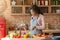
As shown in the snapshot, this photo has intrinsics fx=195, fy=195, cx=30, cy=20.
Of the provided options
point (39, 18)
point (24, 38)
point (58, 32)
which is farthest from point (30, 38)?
point (58, 32)

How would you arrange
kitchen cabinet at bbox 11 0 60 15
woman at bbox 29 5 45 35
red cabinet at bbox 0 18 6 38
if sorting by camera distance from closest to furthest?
woman at bbox 29 5 45 35 < red cabinet at bbox 0 18 6 38 < kitchen cabinet at bbox 11 0 60 15

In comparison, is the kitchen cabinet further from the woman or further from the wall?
the woman

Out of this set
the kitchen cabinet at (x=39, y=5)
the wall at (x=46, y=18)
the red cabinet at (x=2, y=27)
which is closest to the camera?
the red cabinet at (x=2, y=27)

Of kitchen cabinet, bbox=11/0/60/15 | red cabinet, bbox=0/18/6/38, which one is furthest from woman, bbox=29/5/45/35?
red cabinet, bbox=0/18/6/38

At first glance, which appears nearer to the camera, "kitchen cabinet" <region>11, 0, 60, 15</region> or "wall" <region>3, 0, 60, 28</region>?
"kitchen cabinet" <region>11, 0, 60, 15</region>

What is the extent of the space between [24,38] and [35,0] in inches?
103

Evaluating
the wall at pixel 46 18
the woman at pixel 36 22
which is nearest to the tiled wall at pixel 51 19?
the wall at pixel 46 18

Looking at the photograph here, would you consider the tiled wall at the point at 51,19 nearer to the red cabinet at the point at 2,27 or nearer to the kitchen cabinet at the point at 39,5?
the kitchen cabinet at the point at 39,5

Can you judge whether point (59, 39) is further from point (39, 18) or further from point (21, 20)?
point (21, 20)

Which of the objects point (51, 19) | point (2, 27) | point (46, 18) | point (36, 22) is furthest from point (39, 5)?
point (36, 22)

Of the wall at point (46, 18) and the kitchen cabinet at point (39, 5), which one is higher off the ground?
the kitchen cabinet at point (39, 5)

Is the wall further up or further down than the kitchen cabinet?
further down

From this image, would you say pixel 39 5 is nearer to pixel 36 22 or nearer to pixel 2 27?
pixel 2 27

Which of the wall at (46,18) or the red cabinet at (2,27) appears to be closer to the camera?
the red cabinet at (2,27)
